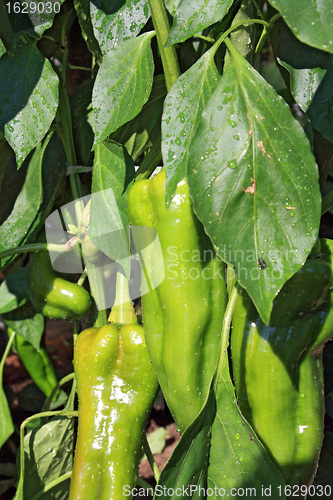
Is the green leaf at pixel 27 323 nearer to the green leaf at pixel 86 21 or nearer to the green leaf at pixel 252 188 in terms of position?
the green leaf at pixel 86 21

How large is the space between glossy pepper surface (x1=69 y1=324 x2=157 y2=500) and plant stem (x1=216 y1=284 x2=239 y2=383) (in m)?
0.16

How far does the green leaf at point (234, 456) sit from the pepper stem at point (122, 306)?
0.78 ft

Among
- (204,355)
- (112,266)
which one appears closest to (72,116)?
(112,266)

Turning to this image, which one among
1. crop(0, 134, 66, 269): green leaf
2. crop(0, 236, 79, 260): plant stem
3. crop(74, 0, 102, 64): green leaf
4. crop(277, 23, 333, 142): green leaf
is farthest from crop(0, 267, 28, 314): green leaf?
crop(277, 23, 333, 142): green leaf

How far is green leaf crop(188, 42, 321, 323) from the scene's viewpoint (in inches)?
22.1

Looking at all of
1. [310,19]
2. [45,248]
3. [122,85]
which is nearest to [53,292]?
[45,248]

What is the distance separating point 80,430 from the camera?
34.9 inches

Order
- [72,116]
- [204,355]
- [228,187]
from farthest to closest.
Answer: [72,116]
[204,355]
[228,187]

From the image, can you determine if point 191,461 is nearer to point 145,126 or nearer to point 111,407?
point 111,407

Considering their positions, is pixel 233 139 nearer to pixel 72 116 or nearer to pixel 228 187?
pixel 228 187

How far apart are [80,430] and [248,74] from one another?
0.66 metres

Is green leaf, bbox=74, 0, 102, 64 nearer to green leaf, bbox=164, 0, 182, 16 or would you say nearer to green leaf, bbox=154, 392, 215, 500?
green leaf, bbox=164, 0, 182, 16

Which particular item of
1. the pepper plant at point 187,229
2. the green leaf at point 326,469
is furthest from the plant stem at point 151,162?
the green leaf at point 326,469

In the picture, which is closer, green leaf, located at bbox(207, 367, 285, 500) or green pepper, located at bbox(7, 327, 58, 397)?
green leaf, located at bbox(207, 367, 285, 500)
